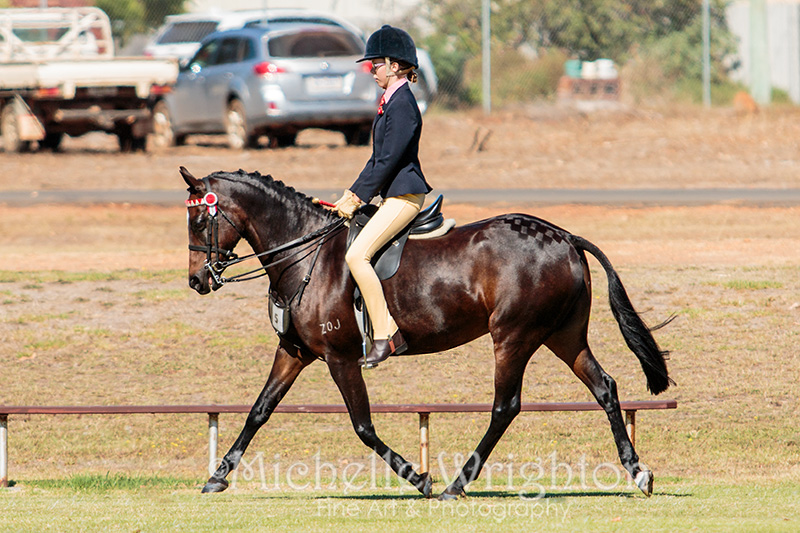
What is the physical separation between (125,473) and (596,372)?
4190 mm

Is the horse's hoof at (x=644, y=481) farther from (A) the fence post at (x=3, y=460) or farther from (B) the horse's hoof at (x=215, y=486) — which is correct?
(A) the fence post at (x=3, y=460)

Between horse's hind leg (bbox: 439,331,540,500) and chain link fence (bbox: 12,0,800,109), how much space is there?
77.5 ft

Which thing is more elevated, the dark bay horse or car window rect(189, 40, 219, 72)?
car window rect(189, 40, 219, 72)

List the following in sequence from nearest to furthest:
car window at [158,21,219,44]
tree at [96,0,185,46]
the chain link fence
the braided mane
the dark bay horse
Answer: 1. the dark bay horse
2. the braided mane
3. the chain link fence
4. car window at [158,21,219,44]
5. tree at [96,0,185,46]

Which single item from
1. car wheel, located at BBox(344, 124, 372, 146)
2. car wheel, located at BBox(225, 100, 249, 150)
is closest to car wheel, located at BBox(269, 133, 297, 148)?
car wheel, located at BBox(225, 100, 249, 150)

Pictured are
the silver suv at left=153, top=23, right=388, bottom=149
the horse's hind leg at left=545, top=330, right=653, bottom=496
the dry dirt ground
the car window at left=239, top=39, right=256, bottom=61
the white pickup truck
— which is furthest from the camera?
the car window at left=239, top=39, right=256, bottom=61

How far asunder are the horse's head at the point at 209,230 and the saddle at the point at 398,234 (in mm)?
766

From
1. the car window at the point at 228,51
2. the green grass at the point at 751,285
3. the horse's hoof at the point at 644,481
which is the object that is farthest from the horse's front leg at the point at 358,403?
the car window at the point at 228,51

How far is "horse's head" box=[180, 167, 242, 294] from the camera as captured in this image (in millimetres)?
7914

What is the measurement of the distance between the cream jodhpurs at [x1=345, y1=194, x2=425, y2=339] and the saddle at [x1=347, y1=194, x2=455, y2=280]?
63 mm

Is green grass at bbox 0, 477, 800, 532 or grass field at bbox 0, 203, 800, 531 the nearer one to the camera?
green grass at bbox 0, 477, 800, 532

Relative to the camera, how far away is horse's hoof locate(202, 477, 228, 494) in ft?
27.1

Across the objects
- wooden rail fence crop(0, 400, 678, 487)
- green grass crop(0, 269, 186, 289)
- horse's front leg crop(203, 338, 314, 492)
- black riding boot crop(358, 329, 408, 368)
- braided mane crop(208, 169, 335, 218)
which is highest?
braided mane crop(208, 169, 335, 218)

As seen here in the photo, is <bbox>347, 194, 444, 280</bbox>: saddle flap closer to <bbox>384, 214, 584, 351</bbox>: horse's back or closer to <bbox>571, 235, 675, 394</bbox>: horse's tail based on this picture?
<bbox>384, 214, 584, 351</bbox>: horse's back
